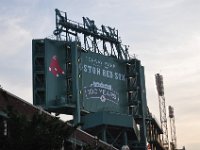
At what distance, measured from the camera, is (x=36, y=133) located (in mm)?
34281

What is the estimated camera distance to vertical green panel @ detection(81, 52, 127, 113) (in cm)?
9662

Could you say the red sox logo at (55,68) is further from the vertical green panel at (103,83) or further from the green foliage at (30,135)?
the green foliage at (30,135)

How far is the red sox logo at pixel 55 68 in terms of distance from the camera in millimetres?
92438

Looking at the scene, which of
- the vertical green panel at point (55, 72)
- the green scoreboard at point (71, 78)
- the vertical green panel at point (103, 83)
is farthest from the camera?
the vertical green panel at point (103, 83)

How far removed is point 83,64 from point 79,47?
116 inches

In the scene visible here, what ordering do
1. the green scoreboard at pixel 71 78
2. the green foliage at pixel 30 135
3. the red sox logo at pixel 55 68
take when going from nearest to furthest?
the green foliage at pixel 30 135, the green scoreboard at pixel 71 78, the red sox logo at pixel 55 68

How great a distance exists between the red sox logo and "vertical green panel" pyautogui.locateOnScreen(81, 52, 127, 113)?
4.54 m

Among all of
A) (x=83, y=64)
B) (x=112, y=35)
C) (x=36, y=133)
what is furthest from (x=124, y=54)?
(x=36, y=133)

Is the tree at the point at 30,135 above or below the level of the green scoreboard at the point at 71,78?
below

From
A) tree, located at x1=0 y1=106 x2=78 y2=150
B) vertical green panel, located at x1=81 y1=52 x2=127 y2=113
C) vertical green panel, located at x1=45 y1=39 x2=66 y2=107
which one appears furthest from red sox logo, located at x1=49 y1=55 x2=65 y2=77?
tree, located at x1=0 y1=106 x2=78 y2=150

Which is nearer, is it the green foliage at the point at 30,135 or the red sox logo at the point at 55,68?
the green foliage at the point at 30,135

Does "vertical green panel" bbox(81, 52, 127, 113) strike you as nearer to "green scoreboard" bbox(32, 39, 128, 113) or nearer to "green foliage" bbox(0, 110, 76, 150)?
"green scoreboard" bbox(32, 39, 128, 113)

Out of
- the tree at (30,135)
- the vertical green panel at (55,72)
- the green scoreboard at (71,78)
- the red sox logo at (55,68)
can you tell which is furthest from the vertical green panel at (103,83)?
the tree at (30,135)

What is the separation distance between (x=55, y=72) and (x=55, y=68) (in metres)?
0.79
